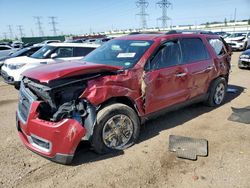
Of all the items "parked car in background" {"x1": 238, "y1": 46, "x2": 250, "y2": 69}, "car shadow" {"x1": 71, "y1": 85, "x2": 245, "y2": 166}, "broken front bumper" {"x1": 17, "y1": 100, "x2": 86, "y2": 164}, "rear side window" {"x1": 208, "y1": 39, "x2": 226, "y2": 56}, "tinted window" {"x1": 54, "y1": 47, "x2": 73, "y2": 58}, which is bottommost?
"parked car in background" {"x1": 238, "y1": 46, "x2": 250, "y2": 69}

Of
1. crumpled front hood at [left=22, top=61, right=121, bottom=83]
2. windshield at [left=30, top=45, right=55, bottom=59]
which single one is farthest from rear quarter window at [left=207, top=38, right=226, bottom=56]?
windshield at [left=30, top=45, right=55, bottom=59]

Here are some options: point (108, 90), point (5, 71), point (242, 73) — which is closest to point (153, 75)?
point (108, 90)

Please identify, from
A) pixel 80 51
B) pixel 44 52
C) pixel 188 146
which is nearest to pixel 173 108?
pixel 188 146

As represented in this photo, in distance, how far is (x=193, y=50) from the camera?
17.3 ft

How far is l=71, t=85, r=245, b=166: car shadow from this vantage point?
3.76 m

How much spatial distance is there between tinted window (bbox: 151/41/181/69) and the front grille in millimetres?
2035

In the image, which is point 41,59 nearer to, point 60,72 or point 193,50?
point 193,50

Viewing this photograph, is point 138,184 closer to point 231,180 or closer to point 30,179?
point 231,180

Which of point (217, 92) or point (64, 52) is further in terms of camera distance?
point (64, 52)

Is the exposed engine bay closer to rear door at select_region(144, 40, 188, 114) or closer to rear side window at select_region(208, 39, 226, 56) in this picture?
rear door at select_region(144, 40, 188, 114)

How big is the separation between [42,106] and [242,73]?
9.71 metres

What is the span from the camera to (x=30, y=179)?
328cm

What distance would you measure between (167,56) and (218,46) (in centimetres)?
235

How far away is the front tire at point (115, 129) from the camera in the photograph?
3.62 metres
